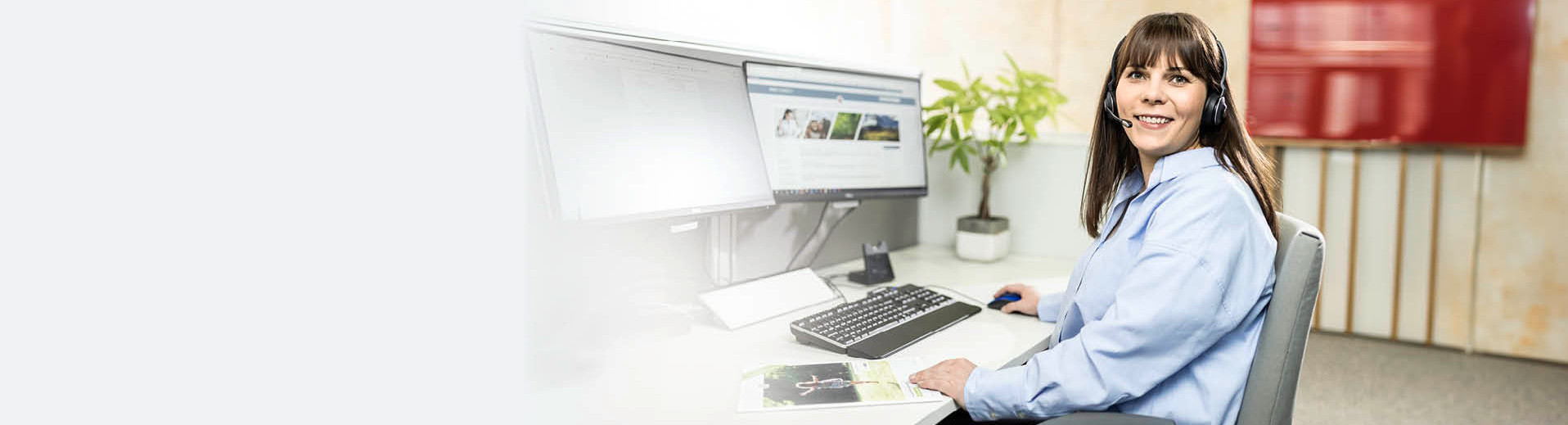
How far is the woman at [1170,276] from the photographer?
1061 millimetres

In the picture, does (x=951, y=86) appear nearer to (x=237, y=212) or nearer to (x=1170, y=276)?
(x=1170, y=276)

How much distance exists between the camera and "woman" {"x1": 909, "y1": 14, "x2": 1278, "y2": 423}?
3.48 feet

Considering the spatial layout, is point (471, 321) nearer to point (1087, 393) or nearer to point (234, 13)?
point (234, 13)

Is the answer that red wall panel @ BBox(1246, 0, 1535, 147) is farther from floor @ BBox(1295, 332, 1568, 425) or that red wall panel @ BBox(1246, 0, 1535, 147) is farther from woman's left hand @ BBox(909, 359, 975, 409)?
woman's left hand @ BBox(909, 359, 975, 409)

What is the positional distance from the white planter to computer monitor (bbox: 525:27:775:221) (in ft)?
2.15

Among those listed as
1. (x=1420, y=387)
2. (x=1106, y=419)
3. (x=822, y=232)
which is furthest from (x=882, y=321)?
(x=1420, y=387)

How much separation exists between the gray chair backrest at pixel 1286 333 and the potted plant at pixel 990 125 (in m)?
0.90

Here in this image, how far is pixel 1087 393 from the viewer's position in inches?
42.3

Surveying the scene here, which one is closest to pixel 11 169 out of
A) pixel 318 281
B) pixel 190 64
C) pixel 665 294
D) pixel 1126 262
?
pixel 190 64

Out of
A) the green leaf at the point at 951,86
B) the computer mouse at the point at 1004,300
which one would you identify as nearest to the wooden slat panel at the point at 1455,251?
the green leaf at the point at 951,86

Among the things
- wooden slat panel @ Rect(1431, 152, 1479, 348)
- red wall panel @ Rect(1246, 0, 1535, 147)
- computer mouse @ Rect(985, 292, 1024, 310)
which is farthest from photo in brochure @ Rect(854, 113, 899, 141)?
wooden slat panel @ Rect(1431, 152, 1479, 348)

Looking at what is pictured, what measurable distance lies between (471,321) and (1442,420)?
2.69 m

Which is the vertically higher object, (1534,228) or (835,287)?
(835,287)

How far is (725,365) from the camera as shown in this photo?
1180 mm
